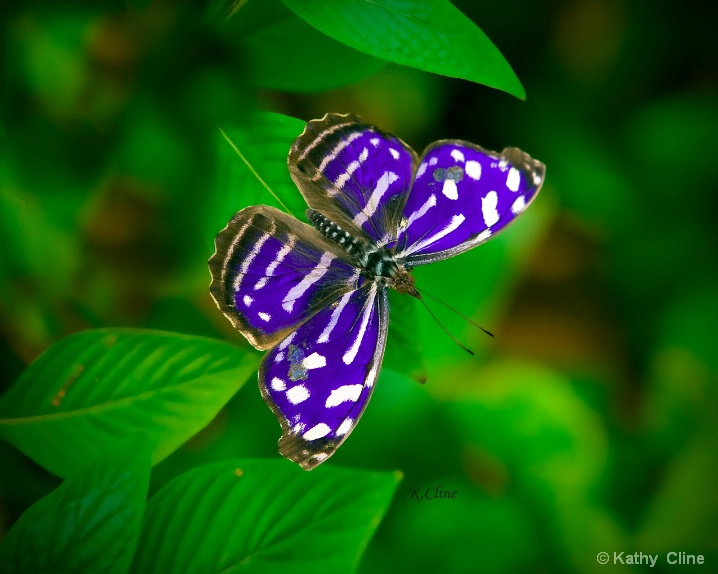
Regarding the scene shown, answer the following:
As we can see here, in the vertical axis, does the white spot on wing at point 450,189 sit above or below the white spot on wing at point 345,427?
above

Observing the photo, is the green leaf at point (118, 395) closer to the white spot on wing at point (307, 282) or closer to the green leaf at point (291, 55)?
the white spot on wing at point (307, 282)

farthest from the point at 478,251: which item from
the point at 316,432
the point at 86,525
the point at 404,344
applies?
the point at 86,525

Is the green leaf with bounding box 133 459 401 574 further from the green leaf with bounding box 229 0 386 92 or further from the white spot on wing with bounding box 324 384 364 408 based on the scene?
the green leaf with bounding box 229 0 386 92

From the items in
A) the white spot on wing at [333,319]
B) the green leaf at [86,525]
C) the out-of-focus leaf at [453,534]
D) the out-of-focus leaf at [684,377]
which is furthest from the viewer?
the out-of-focus leaf at [684,377]

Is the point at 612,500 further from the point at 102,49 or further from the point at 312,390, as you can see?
the point at 102,49

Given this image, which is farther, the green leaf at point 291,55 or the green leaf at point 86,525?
the green leaf at point 291,55

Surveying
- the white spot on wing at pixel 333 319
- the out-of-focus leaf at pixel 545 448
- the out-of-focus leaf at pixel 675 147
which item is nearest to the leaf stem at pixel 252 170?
the white spot on wing at pixel 333 319

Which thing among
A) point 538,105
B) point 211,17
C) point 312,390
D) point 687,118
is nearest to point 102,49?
point 211,17

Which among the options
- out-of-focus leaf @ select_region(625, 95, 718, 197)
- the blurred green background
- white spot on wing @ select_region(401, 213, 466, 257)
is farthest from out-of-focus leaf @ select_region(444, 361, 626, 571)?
out-of-focus leaf @ select_region(625, 95, 718, 197)
